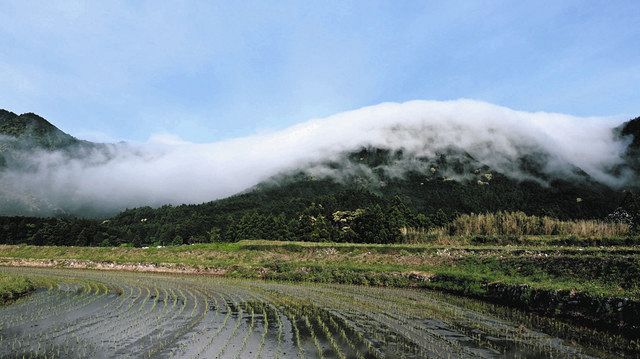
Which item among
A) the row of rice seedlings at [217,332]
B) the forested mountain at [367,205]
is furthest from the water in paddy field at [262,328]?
the forested mountain at [367,205]

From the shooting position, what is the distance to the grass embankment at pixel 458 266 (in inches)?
701

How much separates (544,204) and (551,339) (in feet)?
419

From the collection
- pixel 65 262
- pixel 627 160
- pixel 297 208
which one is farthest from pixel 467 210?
pixel 65 262

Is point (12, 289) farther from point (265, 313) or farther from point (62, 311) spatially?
point (265, 313)

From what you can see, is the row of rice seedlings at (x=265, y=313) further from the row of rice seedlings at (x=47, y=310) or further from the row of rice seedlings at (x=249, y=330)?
the row of rice seedlings at (x=47, y=310)

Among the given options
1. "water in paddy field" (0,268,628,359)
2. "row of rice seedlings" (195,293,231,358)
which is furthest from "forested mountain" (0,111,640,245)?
"row of rice seedlings" (195,293,231,358)

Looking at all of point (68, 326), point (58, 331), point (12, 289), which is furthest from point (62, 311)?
point (12, 289)

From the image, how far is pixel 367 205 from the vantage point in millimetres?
117750

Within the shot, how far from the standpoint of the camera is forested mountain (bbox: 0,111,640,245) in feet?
294

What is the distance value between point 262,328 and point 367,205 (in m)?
104

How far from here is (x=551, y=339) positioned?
1385 centimetres

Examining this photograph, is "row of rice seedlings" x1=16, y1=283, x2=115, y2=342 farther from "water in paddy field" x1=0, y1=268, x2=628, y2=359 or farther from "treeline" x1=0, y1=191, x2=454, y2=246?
"treeline" x1=0, y1=191, x2=454, y2=246

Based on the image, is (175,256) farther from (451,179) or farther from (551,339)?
(451,179)

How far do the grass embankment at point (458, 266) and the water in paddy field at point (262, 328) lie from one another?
8.17ft
